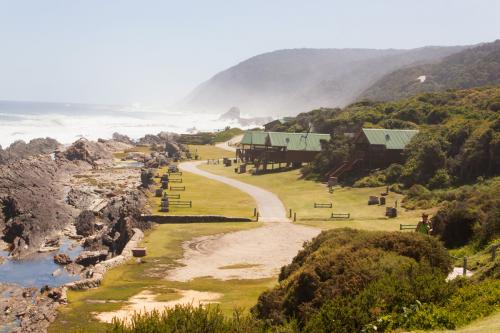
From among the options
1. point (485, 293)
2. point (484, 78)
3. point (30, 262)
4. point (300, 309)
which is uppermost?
point (484, 78)

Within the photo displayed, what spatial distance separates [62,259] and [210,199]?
21670mm

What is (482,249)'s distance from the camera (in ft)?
88.1

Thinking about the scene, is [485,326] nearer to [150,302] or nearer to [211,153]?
[150,302]

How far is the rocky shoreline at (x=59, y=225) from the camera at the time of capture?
27844 mm

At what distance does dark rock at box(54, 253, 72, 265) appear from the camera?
124ft

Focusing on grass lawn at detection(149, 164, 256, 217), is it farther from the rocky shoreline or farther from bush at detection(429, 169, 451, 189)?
bush at detection(429, 169, 451, 189)

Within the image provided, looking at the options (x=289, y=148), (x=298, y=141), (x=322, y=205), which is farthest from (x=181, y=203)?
(x=298, y=141)

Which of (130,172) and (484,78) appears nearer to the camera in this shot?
(130,172)

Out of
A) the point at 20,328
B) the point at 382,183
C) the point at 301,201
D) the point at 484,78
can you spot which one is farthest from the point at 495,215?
the point at 484,78

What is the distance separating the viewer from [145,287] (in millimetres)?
29297

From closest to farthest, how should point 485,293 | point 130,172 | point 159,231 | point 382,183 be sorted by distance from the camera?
point 485,293 < point 159,231 < point 382,183 < point 130,172

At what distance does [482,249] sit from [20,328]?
68.1 ft

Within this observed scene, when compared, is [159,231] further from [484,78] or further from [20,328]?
[484,78]

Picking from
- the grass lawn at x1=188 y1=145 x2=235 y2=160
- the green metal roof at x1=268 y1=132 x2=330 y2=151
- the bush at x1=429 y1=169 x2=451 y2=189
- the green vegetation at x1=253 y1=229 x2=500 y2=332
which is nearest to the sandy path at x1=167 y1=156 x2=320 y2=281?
the green vegetation at x1=253 y1=229 x2=500 y2=332
